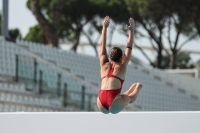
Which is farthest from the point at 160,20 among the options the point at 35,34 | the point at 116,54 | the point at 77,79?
the point at 116,54

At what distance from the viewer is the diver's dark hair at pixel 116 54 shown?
481 cm

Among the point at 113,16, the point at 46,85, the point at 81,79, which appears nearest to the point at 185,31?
the point at 113,16

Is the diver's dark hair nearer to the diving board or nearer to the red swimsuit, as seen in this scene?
the red swimsuit

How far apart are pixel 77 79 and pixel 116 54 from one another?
8753 mm

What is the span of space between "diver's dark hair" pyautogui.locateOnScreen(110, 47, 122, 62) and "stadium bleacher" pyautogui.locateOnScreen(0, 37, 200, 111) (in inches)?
254

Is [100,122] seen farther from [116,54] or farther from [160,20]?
[160,20]

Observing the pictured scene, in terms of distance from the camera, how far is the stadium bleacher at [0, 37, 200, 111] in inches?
463

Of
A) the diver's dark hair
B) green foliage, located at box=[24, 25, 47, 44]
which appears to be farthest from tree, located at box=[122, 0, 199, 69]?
the diver's dark hair

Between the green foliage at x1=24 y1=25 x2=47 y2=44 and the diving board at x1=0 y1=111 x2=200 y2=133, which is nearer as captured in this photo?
the diving board at x1=0 y1=111 x2=200 y2=133

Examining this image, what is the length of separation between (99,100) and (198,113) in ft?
2.56

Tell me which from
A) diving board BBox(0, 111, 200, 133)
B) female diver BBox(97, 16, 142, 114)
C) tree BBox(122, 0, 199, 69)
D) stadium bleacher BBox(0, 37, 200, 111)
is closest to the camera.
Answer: diving board BBox(0, 111, 200, 133)

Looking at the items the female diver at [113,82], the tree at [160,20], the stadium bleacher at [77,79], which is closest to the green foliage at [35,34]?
the tree at [160,20]

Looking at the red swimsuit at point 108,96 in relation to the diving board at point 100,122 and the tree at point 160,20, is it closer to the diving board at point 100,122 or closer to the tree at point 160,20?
the diving board at point 100,122

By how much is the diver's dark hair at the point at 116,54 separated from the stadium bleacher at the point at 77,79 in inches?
254
